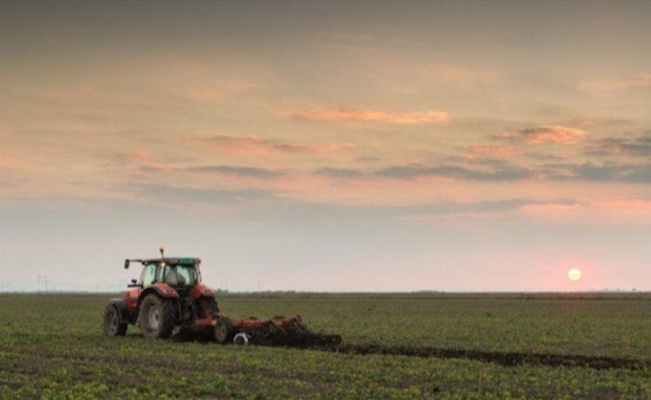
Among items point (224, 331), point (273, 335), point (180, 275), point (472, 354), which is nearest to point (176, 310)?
point (180, 275)

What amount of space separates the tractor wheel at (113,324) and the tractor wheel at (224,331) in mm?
6903

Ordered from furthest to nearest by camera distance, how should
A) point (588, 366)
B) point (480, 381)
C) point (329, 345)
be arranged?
1. point (329, 345)
2. point (588, 366)
3. point (480, 381)

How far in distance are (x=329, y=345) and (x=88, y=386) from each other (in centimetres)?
1337

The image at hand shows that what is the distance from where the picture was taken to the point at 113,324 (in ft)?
139

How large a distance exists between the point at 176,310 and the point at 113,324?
4.48 meters

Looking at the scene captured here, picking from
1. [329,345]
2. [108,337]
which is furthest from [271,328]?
[108,337]

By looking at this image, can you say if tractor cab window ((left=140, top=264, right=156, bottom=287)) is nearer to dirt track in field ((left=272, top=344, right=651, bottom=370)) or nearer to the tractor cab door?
the tractor cab door

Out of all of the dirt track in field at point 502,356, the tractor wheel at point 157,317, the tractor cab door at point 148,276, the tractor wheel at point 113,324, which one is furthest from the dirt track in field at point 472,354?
the tractor wheel at point 113,324

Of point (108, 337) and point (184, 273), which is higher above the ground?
point (184, 273)

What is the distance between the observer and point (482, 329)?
48.8m

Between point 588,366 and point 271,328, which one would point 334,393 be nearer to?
point 588,366

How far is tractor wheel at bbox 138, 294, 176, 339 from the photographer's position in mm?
38719

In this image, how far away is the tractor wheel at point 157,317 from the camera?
127 feet

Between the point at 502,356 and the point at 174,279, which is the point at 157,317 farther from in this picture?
the point at 502,356
